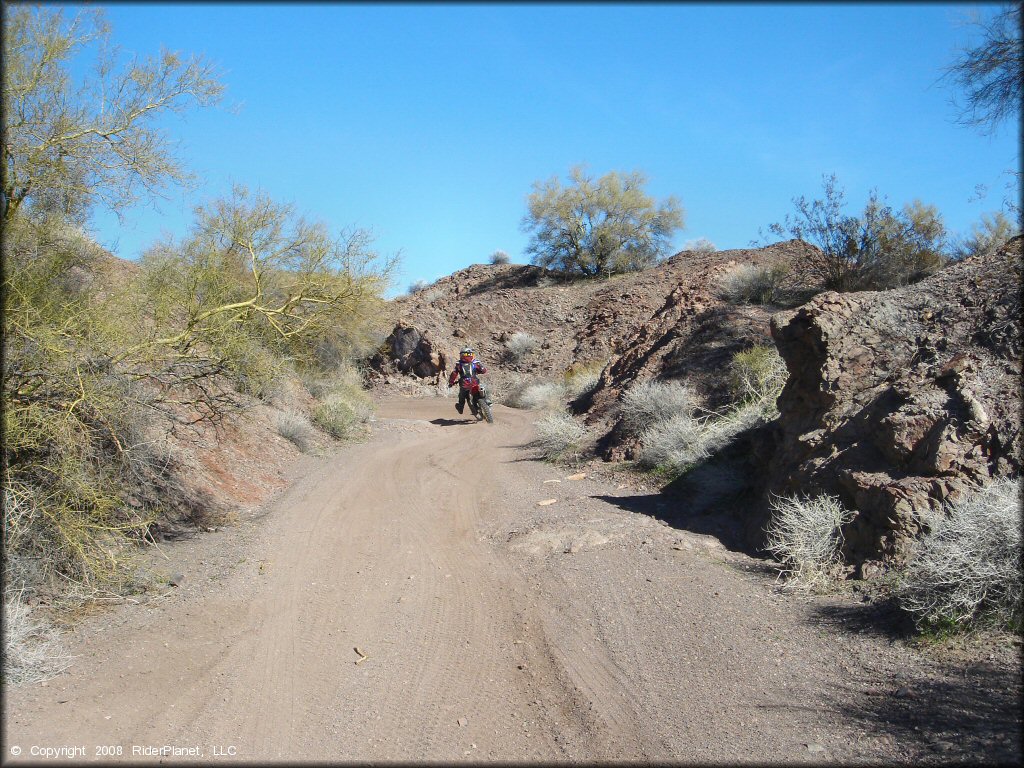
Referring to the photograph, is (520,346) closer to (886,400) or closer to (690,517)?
(690,517)

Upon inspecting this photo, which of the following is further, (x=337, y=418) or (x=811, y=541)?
(x=337, y=418)

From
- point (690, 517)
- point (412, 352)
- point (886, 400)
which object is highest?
point (412, 352)

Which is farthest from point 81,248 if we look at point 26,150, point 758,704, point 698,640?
point 758,704

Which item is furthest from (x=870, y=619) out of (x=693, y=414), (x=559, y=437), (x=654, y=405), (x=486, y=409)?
(x=486, y=409)

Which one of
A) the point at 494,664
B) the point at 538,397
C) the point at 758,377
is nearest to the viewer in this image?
the point at 494,664

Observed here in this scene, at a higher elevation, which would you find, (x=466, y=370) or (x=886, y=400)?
(x=466, y=370)

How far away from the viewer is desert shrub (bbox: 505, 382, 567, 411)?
77.9 ft

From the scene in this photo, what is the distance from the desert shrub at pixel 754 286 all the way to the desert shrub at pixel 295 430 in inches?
427

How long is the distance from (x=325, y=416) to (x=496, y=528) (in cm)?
894

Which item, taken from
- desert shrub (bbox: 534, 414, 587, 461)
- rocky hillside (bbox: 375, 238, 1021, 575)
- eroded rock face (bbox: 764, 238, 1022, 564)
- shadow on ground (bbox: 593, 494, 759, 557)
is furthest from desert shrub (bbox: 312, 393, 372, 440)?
eroded rock face (bbox: 764, 238, 1022, 564)

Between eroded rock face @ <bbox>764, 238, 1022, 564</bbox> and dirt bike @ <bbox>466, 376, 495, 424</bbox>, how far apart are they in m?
11.5

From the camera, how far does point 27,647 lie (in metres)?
5.47

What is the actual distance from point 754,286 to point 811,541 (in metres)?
13.3

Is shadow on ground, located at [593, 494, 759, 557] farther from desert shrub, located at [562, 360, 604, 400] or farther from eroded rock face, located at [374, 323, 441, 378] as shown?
eroded rock face, located at [374, 323, 441, 378]
